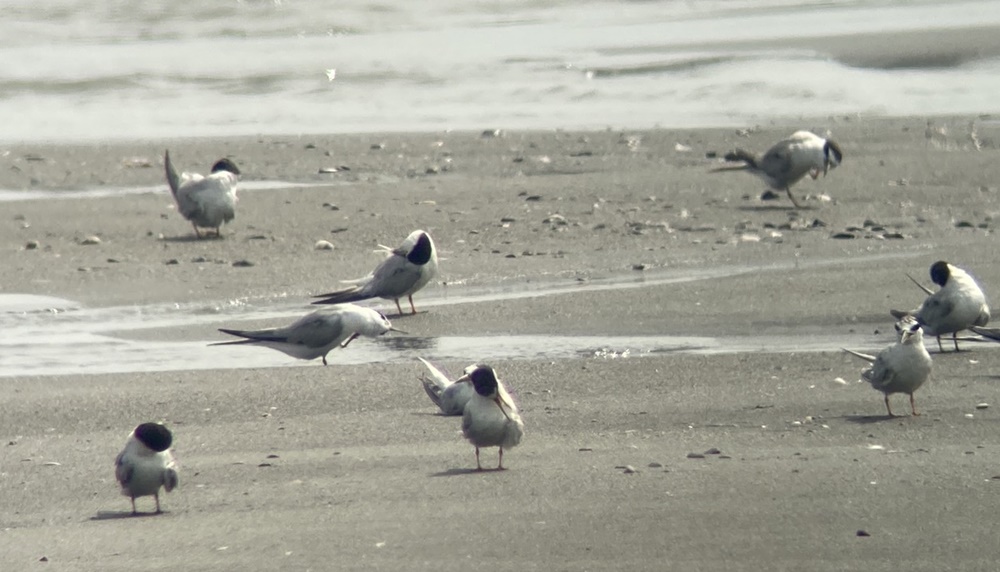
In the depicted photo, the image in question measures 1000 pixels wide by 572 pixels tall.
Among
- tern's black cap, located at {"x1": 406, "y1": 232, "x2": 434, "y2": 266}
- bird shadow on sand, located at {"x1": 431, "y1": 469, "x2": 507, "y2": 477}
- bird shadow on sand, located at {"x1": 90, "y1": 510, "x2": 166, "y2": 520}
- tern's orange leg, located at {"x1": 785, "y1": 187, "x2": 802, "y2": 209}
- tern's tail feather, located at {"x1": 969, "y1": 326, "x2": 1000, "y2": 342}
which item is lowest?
bird shadow on sand, located at {"x1": 431, "y1": 469, "x2": 507, "y2": 477}

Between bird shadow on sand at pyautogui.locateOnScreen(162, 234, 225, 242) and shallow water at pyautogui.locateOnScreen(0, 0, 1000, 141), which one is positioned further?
shallow water at pyautogui.locateOnScreen(0, 0, 1000, 141)

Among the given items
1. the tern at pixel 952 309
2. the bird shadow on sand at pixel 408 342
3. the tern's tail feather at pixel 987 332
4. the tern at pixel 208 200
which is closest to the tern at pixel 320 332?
the bird shadow on sand at pixel 408 342

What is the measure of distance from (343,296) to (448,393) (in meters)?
3.14

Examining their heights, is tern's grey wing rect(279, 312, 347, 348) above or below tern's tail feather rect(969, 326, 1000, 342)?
above

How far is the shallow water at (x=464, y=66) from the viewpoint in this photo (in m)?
17.9

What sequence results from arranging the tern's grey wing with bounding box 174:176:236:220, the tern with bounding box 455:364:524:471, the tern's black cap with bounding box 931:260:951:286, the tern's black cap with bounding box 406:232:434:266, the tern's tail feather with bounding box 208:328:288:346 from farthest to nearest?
the tern's grey wing with bounding box 174:176:236:220 → the tern's black cap with bounding box 406:232:434:266 → the tern's tail feather with bounding box 208:328:288:346 → the tern's black cap with bounding box 931:260:951:286 → the tern with bounding box 455:364:524:471

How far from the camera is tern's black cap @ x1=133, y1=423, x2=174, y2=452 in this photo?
17.7 feet

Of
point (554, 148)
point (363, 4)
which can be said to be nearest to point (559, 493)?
point (554, 148)

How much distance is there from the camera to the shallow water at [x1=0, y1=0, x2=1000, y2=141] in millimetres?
17922

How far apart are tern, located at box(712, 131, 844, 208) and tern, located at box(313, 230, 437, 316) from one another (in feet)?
13.0

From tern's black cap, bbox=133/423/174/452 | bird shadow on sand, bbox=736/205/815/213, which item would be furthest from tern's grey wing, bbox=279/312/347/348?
bird shadow on sand, bbox=736/205/815/213

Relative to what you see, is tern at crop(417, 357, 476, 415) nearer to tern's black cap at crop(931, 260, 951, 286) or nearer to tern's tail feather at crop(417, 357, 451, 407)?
tern's tail feather at crop(417, 357, 451, 407)

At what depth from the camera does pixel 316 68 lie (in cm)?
2267

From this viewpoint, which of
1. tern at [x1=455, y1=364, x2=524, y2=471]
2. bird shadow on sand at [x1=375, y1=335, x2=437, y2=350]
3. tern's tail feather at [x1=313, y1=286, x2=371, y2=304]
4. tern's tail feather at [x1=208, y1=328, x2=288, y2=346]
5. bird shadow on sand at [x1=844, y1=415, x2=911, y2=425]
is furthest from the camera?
tern's tail feather at [x1=313, y1=286, x2=371, y2=304]
